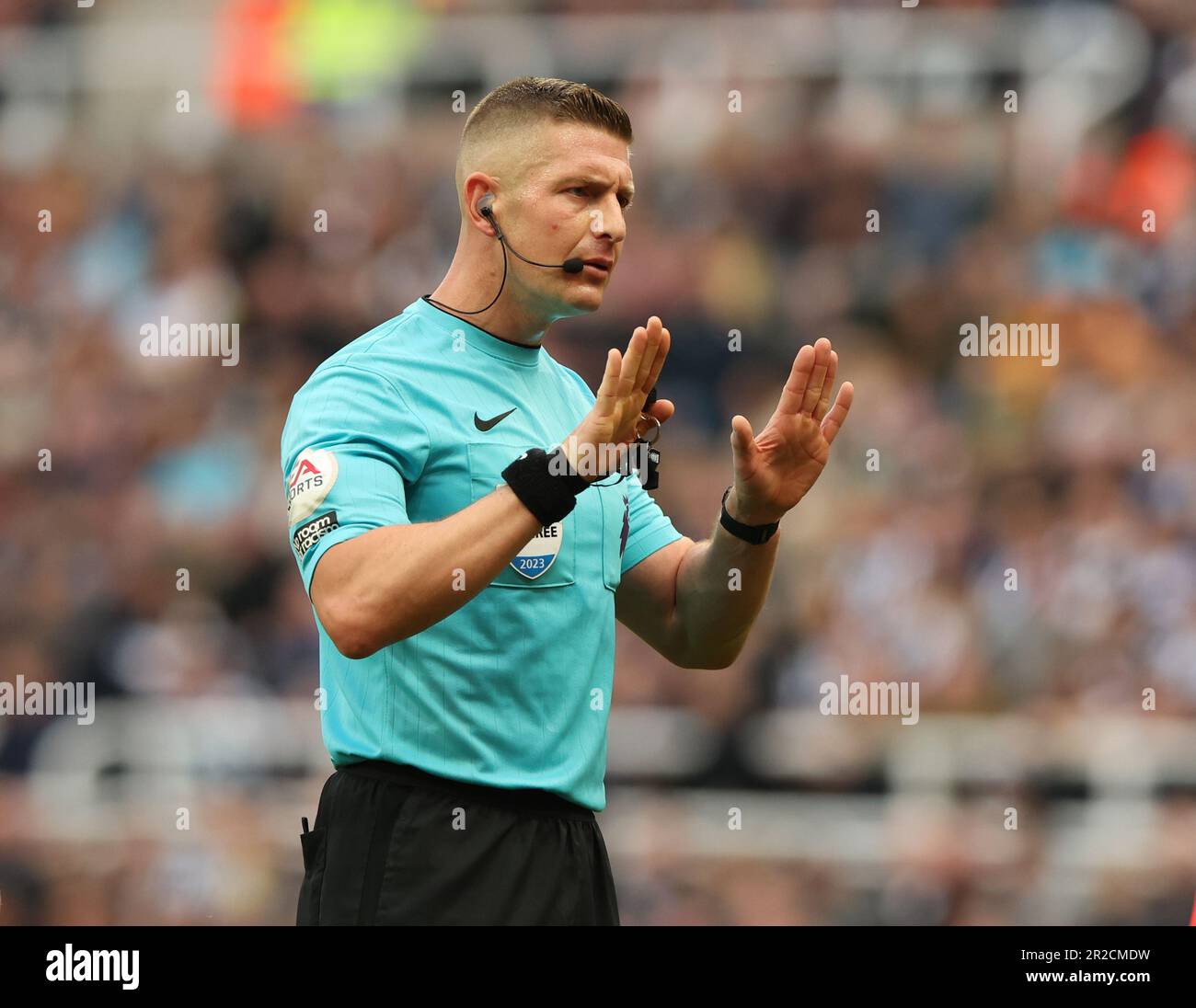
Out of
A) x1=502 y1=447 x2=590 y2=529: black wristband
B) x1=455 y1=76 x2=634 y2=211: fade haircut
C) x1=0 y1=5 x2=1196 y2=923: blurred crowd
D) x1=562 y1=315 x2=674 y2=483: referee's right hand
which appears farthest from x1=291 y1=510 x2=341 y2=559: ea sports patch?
x1=0 y1=5 x2=1196 y2=923: blurred crowd

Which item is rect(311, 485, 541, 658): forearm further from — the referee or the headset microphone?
the headset microphone

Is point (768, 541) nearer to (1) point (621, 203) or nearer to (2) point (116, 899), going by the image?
(1) point (621, 203)

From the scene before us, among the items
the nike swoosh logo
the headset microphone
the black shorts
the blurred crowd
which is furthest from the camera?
the blurred crowd

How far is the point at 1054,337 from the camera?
28.3ft

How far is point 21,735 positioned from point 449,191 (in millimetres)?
3620

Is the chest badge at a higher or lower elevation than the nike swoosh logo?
lower

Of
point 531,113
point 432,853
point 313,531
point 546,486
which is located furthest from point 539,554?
point 531,113

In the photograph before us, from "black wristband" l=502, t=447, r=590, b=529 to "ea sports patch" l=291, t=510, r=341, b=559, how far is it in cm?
33

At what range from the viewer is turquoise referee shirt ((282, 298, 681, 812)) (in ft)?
10.4

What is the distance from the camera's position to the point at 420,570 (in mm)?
2957

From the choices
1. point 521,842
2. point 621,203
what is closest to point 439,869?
point 521,842

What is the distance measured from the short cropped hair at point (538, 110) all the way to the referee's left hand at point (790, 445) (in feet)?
2.08

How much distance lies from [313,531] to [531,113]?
1.04 meters

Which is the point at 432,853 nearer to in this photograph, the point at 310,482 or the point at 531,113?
the point at 310,482
